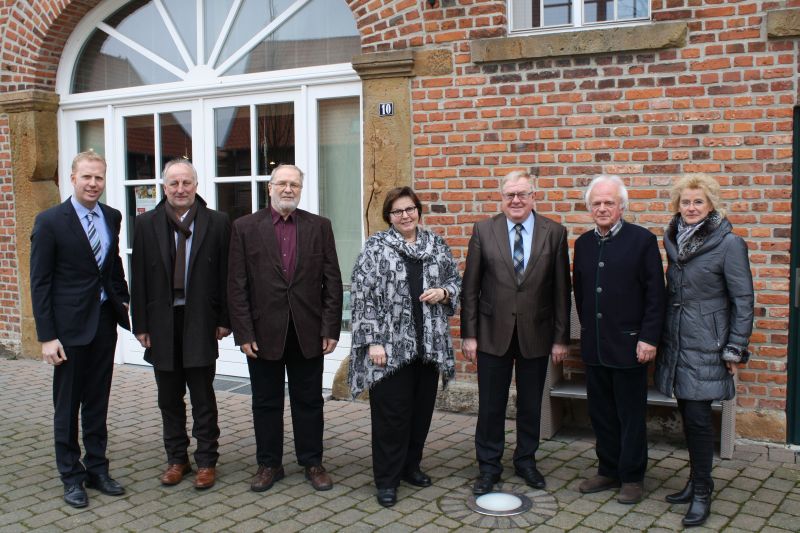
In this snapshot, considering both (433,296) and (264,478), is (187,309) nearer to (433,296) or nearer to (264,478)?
(264,478)

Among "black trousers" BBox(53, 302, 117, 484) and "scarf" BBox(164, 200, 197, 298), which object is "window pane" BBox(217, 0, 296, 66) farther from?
"black trousers" BBox(53, 302, 117, 484)

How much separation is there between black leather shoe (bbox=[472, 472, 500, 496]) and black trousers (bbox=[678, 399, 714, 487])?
107 cm

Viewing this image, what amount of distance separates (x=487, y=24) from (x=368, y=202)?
1.61 m

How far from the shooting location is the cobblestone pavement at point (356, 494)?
3.93 meters

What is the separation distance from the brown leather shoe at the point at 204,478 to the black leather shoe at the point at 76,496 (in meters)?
0.60

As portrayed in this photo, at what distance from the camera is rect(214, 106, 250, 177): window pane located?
697 cm

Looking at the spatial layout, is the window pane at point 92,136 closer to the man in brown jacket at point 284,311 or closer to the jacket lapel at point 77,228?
the jacket lapel at point 77,228

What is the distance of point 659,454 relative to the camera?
195 inches

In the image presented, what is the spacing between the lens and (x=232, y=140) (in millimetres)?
7059

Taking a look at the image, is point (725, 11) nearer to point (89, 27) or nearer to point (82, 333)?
point (82, 333)

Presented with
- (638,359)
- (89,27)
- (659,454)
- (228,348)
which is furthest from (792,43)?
(89,27)

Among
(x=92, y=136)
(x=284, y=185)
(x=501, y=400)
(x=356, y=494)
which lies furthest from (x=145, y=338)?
(x=92, y=136)

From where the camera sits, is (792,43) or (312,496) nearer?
(312,496)

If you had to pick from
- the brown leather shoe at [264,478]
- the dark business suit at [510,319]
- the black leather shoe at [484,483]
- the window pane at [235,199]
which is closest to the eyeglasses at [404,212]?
the dark business suit at [510,319]
